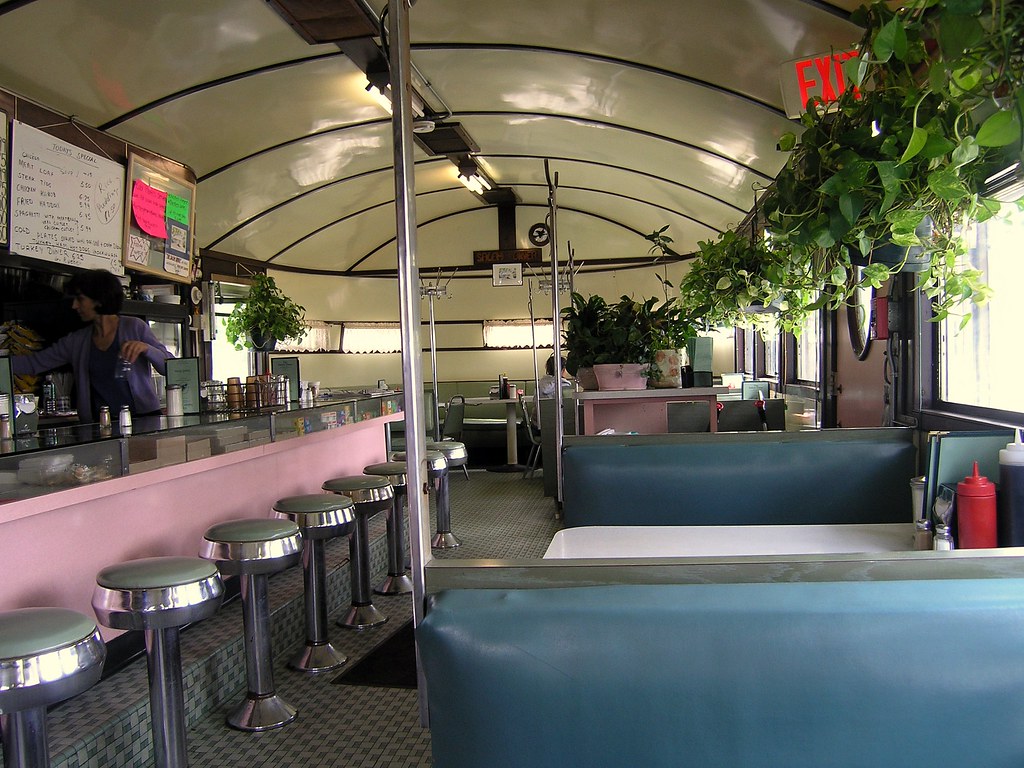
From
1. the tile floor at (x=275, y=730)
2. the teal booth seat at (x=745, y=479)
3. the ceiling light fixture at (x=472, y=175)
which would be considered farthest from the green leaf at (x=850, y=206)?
the ceiling light fixture at (x=472, y=175)

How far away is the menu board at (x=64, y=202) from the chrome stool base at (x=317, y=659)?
113 inches

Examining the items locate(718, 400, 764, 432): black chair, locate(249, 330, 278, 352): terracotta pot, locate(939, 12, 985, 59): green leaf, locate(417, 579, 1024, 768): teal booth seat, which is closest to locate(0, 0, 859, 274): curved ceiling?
locate(249, 330, 278, 352): terracotta pot

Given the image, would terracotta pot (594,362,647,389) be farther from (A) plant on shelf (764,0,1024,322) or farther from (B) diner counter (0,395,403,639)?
(A) plant on shelf (764,0,1024,322)

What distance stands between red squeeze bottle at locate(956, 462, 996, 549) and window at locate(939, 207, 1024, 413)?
740mm

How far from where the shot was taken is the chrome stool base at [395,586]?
15.8 ft

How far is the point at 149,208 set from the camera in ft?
19.4

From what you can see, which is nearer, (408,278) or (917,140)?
(917,140)

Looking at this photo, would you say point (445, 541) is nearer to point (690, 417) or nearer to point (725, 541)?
point (690, 417)

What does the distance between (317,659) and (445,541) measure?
2.27 meters

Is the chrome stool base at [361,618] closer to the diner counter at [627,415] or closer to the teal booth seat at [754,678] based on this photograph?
the diner counter at [627,415]

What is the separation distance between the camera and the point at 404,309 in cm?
166

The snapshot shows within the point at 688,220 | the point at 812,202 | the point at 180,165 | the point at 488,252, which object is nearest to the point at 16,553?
the point at 812,202

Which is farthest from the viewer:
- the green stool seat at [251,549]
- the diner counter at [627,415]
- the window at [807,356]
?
the window at [807,356]

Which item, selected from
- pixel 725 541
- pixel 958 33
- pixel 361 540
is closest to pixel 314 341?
pixel 361 540
